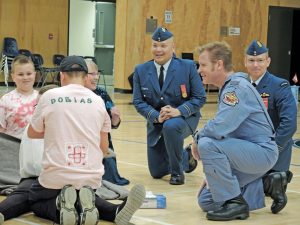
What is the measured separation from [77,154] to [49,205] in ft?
1.33

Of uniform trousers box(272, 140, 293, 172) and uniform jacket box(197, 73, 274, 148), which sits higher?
uniform jacket box(197, 73, 274, 148)

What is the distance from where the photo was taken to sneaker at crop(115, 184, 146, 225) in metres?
4.13

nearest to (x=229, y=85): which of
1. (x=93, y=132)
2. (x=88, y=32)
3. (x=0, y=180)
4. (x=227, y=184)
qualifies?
(x=227, y=184)

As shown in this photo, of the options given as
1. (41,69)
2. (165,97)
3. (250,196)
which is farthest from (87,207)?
(41,69)

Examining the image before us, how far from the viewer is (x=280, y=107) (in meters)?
5.45

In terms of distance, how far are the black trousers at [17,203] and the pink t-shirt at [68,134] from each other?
0.98 ft

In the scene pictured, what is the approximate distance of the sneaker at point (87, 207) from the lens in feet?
13.2

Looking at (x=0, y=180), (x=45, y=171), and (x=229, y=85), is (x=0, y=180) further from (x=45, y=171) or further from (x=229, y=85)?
(x=229, y=85)

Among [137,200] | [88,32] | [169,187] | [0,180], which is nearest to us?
[137,200]

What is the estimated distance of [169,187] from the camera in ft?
19.2

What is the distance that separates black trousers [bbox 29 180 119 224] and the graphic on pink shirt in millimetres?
228

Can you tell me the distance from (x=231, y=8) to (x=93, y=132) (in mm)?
16041

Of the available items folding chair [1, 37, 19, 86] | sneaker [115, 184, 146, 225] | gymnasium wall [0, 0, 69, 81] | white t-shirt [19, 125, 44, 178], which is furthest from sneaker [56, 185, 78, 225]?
gymnasium wall [0, 0, 69, 81]

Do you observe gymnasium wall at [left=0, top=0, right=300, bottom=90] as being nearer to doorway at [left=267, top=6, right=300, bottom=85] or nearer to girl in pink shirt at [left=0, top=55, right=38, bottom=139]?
doorway at [left=267, top=6, right=300, bottom=85]
